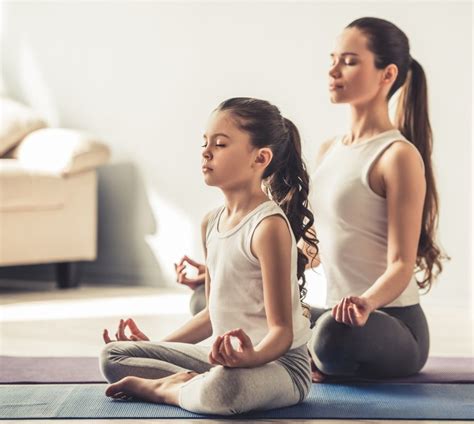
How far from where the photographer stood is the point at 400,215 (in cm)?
205

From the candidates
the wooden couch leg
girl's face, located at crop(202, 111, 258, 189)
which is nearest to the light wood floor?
the wooden couch leg

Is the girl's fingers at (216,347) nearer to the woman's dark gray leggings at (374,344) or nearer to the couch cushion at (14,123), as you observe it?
the woman's dark gray leggings at (374,344)

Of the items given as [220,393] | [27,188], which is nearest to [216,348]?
[220,393]

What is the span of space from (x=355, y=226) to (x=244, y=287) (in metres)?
0.41

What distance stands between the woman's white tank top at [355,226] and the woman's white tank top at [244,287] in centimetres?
33

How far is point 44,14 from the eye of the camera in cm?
412

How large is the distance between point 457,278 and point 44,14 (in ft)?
6.19

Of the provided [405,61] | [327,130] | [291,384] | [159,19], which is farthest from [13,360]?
[159,19]

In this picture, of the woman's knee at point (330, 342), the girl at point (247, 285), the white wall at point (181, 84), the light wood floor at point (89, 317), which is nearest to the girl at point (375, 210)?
the woman's knee at point (330, 342)

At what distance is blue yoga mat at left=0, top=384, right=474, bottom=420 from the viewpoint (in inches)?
70.6

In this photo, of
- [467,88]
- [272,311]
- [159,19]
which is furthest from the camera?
[159,19]

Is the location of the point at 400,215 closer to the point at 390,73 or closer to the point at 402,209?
the point at 402,209

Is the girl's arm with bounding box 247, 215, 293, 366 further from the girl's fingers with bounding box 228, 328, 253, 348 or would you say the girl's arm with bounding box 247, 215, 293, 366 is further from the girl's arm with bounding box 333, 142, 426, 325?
the girl's arm with bounding box 333, 142, 426, 325

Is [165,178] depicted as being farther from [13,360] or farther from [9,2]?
[13,360]
